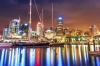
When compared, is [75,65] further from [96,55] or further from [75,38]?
[75,38]

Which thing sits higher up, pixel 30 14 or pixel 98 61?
pixel 30 14

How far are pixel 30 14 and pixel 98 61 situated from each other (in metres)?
32.3

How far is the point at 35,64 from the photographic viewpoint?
89.6 feet

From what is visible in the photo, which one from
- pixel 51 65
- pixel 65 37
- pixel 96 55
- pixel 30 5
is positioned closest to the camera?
pixel 51 65

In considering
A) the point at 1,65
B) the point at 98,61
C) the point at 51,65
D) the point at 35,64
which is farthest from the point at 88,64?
the point at 1,65

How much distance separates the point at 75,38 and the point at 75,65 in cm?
9970

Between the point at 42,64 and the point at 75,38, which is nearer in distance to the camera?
the point at 42,64

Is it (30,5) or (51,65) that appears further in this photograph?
(30,5)

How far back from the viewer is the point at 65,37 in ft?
411

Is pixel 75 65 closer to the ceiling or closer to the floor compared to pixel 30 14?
closer to the floor

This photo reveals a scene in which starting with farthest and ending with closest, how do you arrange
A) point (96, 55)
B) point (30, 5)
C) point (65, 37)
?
point (65, 37) < point (30, 5) < point (96, 55)

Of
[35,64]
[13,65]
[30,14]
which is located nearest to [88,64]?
[35,64]

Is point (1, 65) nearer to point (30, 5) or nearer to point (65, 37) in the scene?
point (30, 5)

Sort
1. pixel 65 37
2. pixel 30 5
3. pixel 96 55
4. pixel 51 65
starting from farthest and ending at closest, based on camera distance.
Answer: pixel 65 37
pixel 30 5
pixel 96 55
pixel 51 65
